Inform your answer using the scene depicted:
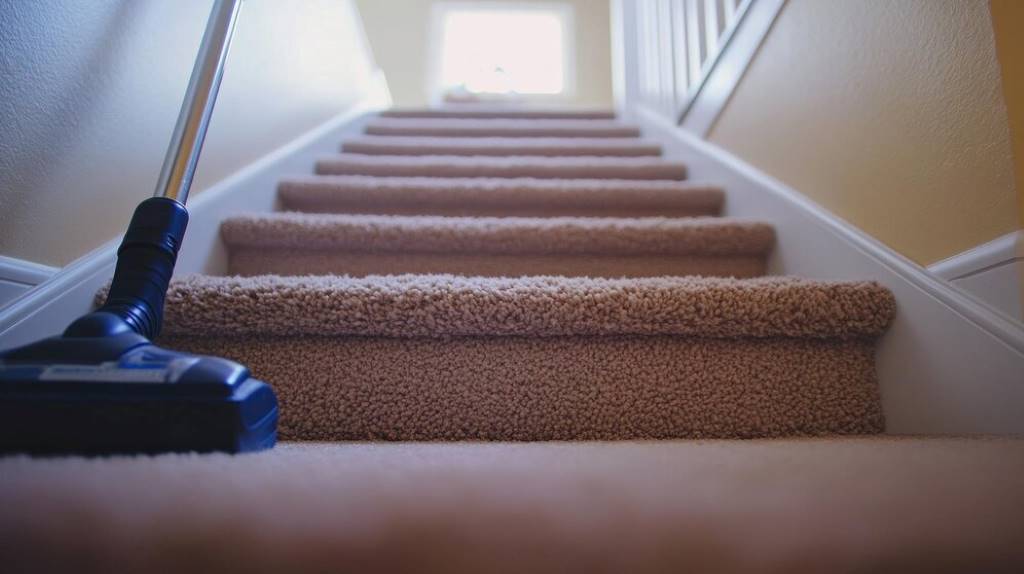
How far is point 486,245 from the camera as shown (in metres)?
0.81

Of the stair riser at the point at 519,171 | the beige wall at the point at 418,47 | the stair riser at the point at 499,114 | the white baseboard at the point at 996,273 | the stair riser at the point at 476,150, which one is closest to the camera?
the white baseboard at the point at 996,273

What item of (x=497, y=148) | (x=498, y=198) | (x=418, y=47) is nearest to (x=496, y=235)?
(x=498, y=198)

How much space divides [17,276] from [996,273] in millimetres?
1059

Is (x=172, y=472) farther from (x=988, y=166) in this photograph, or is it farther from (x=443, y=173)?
(x=443, y=173)

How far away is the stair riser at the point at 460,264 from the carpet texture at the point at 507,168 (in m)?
0.45

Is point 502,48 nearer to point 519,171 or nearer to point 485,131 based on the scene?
point 485,131

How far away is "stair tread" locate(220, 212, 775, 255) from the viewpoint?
80 centimetres

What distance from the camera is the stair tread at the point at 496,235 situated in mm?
798

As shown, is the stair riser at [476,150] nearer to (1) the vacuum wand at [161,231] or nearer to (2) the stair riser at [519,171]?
(2) the stair riser at [519,171]

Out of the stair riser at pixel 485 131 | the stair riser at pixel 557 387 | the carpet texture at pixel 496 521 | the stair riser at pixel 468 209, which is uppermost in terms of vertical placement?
the stair riser at pixel 485 131

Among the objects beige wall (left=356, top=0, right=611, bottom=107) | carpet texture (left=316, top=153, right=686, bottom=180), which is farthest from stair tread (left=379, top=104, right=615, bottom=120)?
beige wall (left=356, top=0, right=611, bottom=107)

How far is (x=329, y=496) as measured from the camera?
0.78 ft

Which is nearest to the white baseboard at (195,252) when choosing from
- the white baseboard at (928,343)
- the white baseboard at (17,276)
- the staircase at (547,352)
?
the white baseboard at (17,276)

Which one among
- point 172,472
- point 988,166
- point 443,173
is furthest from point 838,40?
point 172,472
